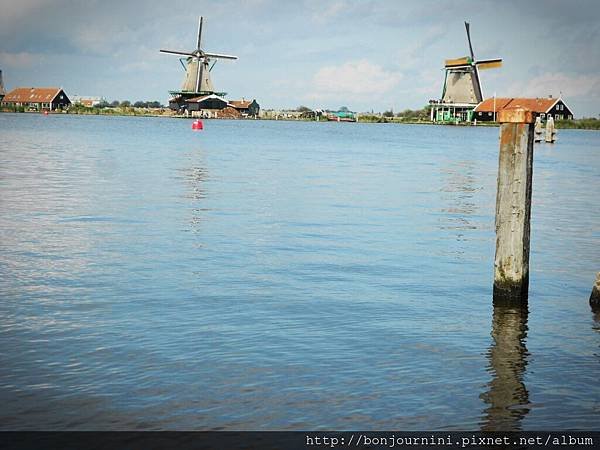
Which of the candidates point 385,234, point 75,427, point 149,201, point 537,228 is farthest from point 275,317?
point 149,201

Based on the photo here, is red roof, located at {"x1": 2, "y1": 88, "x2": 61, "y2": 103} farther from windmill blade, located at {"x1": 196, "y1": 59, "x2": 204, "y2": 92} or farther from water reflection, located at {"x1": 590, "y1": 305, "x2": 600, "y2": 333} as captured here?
water reflection, located at {"x1": 590, "y1": 305, "x2": 600, "y2": 333}

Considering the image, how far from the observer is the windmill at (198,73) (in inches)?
6102

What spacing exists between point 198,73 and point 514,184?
15043 centimetres

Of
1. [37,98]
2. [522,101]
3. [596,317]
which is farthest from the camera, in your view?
[37,98]

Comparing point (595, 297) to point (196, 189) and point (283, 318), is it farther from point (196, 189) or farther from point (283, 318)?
point (196, 189)

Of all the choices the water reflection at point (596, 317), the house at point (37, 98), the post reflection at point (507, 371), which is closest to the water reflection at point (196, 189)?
the post reflection at point (507, 371)

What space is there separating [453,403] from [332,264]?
798 cm

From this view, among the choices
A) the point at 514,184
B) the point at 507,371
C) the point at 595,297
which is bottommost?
the point at 507,371

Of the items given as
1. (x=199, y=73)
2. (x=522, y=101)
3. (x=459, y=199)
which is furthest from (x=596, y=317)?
(x=199, y=73)

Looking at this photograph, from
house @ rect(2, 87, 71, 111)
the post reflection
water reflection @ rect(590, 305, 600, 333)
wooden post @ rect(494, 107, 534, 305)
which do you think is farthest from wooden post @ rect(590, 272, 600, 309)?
house @ rect(2, 87, 71, 111)

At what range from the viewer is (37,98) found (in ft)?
618

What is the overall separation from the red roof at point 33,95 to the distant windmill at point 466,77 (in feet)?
300

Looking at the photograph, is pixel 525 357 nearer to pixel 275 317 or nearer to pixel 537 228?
pixel 275 317

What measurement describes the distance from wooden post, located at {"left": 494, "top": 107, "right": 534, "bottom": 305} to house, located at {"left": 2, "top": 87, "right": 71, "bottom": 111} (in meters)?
188
